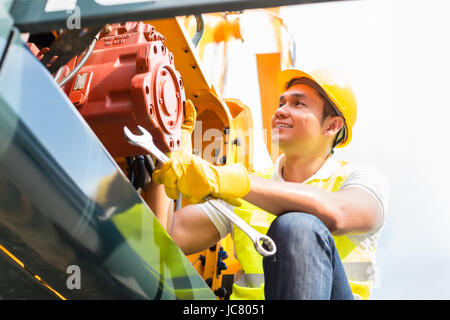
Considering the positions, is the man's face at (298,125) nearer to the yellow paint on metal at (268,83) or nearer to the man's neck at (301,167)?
the man's neck at (301,167)

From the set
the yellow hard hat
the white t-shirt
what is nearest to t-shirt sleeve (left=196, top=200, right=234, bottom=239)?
the white t-shirt

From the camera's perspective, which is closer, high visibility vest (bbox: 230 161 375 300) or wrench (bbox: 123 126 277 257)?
wrench (bbox: 123 126 277 257)

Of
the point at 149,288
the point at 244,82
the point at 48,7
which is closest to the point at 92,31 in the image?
the point at 48,7

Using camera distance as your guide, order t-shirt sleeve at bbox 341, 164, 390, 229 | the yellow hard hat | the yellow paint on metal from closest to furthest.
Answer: t-shirt sleeve at bbox 341, 164, 390, 229
the yellow hard hat
the yellow paint on metal

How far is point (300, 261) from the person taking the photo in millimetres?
1288

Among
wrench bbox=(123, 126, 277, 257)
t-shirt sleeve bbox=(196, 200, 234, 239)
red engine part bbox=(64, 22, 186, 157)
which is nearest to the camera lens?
wrench bbox=(123, 126, 277, 257)

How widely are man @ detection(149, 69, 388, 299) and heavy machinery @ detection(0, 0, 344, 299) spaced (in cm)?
23

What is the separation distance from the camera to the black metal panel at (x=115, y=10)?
0.93 meters

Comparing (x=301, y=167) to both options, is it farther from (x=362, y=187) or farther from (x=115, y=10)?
(x=115, y=10)

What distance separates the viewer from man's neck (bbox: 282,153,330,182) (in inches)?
84.9

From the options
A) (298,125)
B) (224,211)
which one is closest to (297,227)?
(224,211)

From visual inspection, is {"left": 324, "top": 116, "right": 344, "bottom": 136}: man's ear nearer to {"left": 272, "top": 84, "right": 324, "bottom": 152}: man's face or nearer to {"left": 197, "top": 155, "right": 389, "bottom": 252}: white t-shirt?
{"left": 272, "top": 84, "right": 324, "bottom": 152}: man's face

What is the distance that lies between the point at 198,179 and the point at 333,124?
1177 millimetres

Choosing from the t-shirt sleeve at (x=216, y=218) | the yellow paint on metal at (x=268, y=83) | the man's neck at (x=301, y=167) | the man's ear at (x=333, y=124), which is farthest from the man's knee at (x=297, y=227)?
the yellow paint on metal at (x=268, y=83)
